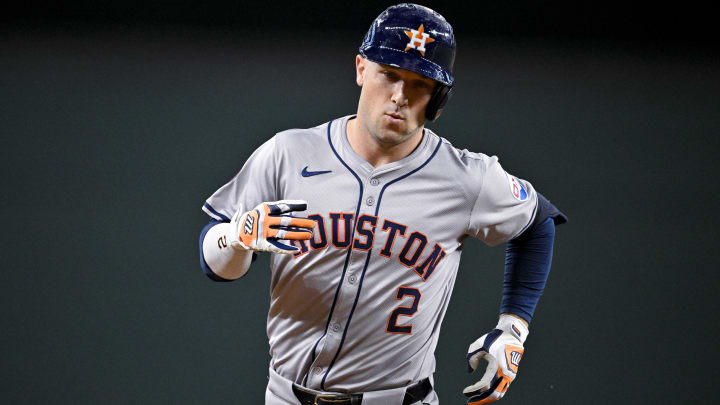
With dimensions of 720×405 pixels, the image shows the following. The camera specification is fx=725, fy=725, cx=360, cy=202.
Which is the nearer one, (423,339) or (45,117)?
(423,339)

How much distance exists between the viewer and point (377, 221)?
158 cm

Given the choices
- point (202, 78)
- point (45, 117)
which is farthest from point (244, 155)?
point (45, 117)

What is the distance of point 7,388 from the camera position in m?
2.70

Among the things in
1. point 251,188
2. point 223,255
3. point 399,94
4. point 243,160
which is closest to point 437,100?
point 399,94

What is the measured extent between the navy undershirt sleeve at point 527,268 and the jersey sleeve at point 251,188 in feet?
2.12

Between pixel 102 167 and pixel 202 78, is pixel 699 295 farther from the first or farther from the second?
pixel 102 167

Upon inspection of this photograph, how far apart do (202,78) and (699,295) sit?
202 cm

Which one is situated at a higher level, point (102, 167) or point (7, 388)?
point (102, 167)

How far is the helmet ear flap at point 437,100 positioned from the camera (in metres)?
1.56

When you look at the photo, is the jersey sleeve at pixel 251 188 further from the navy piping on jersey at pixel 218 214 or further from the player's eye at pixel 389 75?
the player's eye at pixel 389 75

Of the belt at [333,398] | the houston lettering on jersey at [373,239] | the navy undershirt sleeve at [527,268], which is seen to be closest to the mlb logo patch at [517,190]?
the navy undershirt sleeve at [527,268]

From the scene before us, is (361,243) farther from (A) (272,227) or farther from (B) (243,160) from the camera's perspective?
(B) (243,160)

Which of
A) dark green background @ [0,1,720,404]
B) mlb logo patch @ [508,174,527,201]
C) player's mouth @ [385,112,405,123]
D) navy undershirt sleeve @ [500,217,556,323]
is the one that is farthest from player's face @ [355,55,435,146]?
dark green background @ [0,1,720,404]

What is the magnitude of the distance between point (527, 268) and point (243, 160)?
124cm
